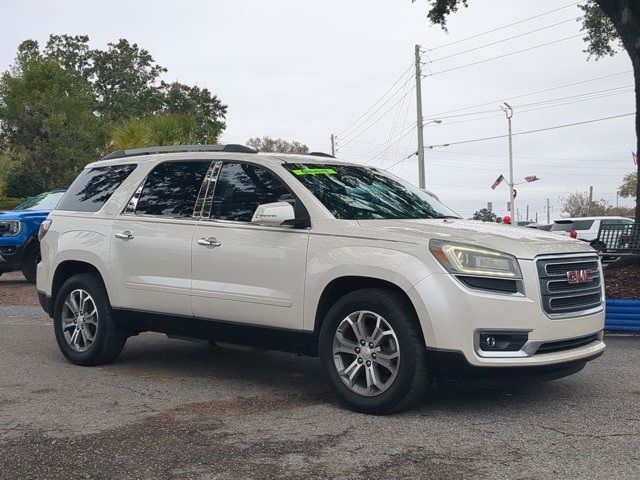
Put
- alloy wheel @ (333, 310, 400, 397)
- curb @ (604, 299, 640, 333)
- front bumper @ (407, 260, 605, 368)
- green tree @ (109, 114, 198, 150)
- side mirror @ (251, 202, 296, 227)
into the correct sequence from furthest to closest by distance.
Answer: green tree @ (109, 114, 198, 150) → curb @ (604, 299, 640, 333) → side mirror @ (251, 202, 296, 227) → alloy wheel @ (333, 310, 400, 397) → front bumper @ (407, 260, 605, 368)

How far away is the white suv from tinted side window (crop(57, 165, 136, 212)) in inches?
0.6

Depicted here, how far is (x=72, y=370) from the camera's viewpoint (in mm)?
7145

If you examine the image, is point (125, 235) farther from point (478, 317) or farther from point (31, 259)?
point (31, 259)

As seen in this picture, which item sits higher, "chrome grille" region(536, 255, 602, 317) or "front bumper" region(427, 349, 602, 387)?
"chrome grille" region(536, 255, 602, 317)

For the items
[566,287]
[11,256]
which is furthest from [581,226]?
[566,287]

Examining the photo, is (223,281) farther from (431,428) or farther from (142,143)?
(142,143)

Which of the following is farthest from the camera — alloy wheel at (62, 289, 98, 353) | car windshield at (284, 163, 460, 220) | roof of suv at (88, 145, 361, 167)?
alloy wheel at (62, 289, 98, 353)

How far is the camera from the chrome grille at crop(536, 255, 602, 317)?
5285mm

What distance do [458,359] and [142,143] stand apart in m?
18.5

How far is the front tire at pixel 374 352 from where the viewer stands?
206 inches

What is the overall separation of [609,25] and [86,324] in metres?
14.4

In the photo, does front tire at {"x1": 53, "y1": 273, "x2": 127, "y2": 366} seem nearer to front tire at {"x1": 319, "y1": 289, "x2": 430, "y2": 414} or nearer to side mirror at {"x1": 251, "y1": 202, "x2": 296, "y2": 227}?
side mirror at {"x1": 251, "y1": 202, "x2": 296, "y2": 227}

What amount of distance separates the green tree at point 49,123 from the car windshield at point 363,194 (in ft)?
146

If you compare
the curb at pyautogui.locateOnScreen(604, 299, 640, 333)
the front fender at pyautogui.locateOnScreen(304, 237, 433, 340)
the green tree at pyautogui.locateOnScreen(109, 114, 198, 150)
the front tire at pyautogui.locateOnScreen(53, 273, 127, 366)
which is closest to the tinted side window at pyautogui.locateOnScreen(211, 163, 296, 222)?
the front fender at pyautogui.locateOnScreen(304, 237, 433, 340)
